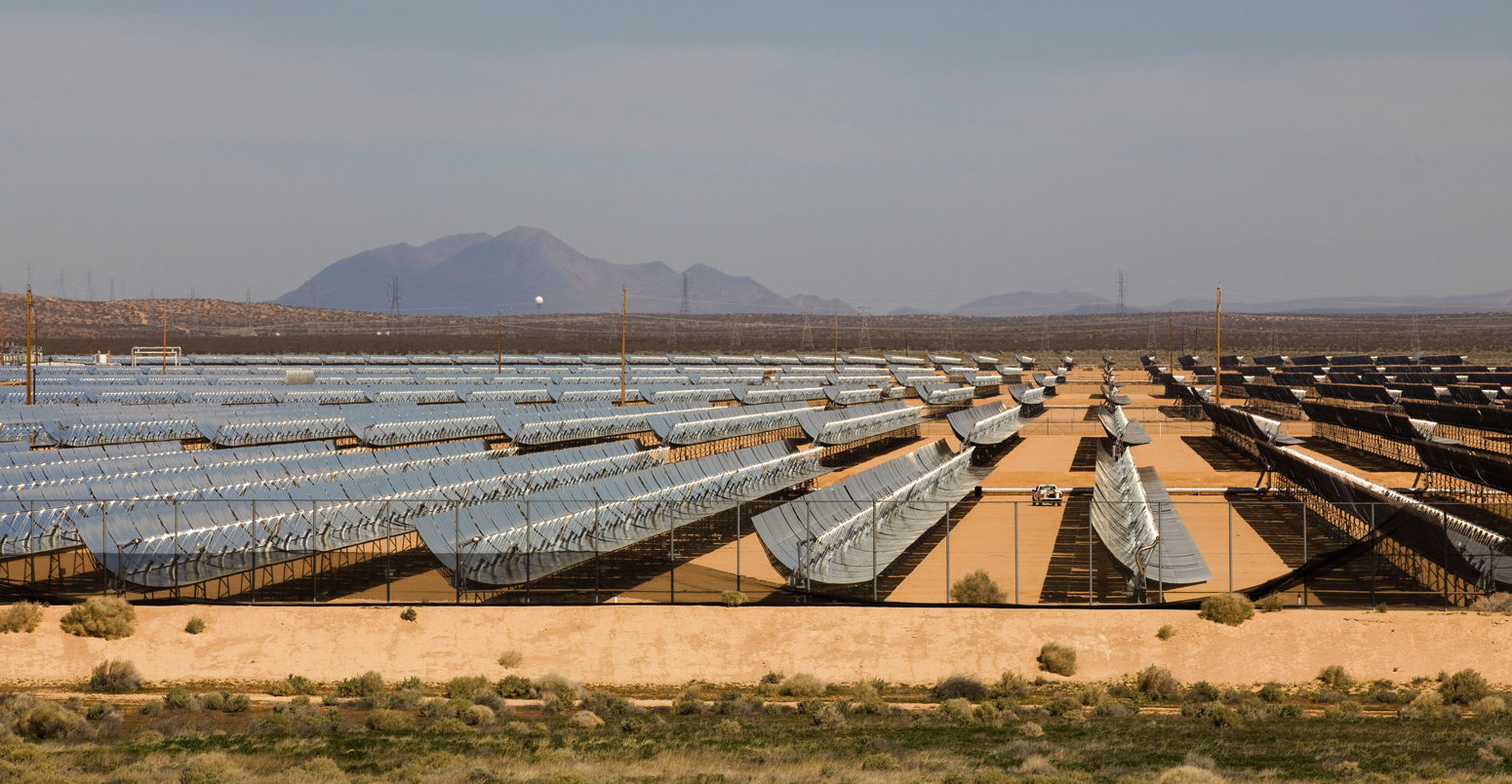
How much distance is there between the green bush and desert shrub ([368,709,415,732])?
47.4 ft

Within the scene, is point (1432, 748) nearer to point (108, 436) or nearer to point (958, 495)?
point (958, 495)

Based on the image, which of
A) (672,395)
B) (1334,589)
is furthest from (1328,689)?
(672,395)

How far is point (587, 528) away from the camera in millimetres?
25750

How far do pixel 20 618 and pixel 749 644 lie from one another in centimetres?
1284

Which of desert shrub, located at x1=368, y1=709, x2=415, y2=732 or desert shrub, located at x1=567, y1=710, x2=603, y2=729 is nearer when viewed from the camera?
desert shrub, located at x1=368, y1=709, x2=415, y2=732

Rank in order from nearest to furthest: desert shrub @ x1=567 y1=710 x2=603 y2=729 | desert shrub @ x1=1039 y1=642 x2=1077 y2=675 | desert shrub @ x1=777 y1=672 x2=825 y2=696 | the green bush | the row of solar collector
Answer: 1. desert shrub @ x1=567 y1=710 x2=603 y2=729
2. the green bush
3. desert shrub @ x1=777 y1=672 x2=825 y2=696
4. desert shrub @ x1=1039 y1=642 x2=1077 y2=675
5. the row of solar collector

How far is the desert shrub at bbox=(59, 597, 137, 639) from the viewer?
72.0 feet

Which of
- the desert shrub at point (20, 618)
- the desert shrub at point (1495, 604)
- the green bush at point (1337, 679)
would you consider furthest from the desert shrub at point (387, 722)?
the desert shrub at point (1495, 604)

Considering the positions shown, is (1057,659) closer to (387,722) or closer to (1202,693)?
(1202,693)

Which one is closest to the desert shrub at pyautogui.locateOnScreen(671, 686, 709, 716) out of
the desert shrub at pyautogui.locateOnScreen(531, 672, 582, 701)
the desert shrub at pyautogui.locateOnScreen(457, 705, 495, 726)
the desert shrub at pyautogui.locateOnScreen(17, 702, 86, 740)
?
the desert shrub at pyautogui.locateOnScreen(531, 672, 582, 701)

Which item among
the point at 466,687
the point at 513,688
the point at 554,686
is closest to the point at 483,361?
the point at 466,687

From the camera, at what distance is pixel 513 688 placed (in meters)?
20.7

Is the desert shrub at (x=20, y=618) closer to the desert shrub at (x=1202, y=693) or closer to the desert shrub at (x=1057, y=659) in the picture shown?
the desert shrub at (x=1057, y=659)

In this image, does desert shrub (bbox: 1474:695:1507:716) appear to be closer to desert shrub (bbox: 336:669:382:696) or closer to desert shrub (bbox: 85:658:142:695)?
desert shrub (bbox: 336:669:382:696)
